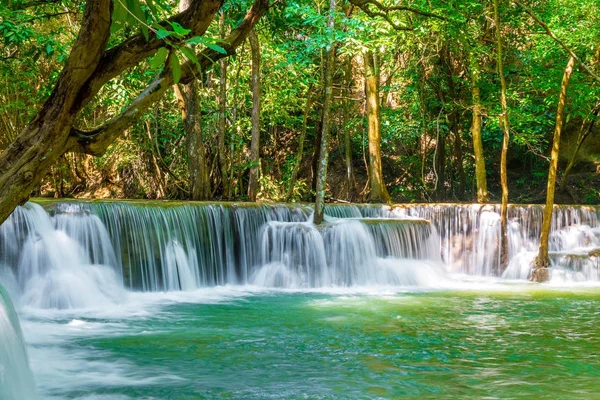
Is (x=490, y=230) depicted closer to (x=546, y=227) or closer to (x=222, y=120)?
(x=546, y=227)

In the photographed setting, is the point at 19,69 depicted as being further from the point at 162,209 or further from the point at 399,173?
the point at 399,173

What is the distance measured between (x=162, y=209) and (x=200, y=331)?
4.75 m

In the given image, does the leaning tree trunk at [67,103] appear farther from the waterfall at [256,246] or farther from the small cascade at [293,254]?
the small cascade at [293,254]

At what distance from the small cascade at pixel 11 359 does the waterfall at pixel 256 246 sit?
5.57 m

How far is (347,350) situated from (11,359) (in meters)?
3.59

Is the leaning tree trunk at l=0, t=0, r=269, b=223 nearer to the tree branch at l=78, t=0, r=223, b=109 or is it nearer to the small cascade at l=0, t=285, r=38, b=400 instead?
the tree branch at l=78, t=0, r=223, b=109

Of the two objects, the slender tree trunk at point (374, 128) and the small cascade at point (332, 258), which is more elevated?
the slender tree trunk at point (374, 128)

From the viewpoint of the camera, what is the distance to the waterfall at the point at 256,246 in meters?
11.0

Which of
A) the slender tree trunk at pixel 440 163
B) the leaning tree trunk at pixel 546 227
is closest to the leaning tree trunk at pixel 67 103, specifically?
the leaning tree trunk at pixel 546 227

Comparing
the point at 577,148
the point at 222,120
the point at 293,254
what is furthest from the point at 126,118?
the point at 577,148

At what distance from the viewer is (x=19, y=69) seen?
57.3 ft

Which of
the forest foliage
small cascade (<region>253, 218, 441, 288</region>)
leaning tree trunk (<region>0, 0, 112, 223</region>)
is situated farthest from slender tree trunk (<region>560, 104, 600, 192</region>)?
leaning tree trunk (<region>0, 0, 112, 223</region>)

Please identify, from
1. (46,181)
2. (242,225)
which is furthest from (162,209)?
(46,181)

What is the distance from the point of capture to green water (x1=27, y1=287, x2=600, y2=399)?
589 centimetres
